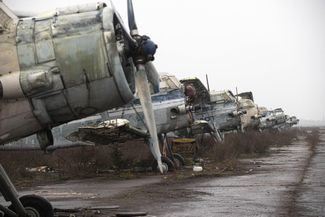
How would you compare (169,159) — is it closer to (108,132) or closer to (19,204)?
(108,132)

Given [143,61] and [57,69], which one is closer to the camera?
[57,69]

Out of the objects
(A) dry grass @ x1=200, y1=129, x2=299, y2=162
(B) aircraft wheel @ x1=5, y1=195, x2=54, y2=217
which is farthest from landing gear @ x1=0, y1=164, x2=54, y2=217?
(A) dry grass @ x1=200, y1=129, x2=299, y2=162

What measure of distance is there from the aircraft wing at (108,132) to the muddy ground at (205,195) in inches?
54.5

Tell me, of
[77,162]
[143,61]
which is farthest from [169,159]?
[143,61]

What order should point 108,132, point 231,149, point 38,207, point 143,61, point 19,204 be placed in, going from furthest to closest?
point 231,149
point 108,132
point 143,61
point 38,207
point 19,204

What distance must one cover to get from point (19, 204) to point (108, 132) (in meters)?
8.24

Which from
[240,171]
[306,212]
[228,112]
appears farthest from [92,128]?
[228,112]

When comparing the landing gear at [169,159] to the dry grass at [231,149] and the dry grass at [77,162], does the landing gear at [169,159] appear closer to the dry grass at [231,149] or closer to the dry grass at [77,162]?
the dry grass at [77,162]

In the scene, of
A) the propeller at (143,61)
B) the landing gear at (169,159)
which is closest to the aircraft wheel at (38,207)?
the propeller at (143,61)

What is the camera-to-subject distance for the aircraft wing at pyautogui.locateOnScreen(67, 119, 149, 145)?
13.8m

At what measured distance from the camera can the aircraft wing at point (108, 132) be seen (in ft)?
45.2

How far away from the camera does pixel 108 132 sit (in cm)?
1398

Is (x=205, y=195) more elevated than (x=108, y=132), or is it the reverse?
(x=108, y=132)

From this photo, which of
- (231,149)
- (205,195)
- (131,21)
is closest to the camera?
(131,21)
